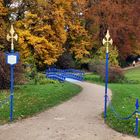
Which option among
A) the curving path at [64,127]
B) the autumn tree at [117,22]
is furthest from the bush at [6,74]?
the autumn tree at [117,22]

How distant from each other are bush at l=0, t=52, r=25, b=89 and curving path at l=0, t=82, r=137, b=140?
5.01m

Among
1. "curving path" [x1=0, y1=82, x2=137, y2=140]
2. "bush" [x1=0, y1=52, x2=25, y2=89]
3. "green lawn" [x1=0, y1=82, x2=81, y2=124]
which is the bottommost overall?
"curving path" [x1=0, y1=82, x2=137, y2=140]

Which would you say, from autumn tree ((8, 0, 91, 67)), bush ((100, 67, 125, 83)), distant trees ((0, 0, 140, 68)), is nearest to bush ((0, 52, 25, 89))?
bush ((100, 67, 125, 83))

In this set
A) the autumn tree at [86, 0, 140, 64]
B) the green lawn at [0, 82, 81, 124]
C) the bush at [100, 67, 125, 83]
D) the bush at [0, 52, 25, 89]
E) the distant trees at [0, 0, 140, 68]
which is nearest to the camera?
the green lawn at [0, 82, 81, 124]

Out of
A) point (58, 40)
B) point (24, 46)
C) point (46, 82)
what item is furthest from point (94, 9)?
point (46, 82)

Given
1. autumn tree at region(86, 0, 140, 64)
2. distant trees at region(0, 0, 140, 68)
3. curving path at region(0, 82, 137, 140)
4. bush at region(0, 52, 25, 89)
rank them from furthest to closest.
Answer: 1. autumn tree at region(86, 0, 140, 64)
2. distant trees at region(0, 0, 140, 68)
3. bush at region(0, 52, 25, 89)
4. curving path at region(0, 82, 137, 140)

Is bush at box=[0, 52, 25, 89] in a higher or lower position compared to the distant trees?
lower

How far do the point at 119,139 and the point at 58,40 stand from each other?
34.0 meters

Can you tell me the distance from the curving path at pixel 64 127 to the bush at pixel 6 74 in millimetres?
5011

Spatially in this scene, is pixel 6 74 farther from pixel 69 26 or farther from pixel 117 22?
pixel 117 22

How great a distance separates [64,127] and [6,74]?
906 cm

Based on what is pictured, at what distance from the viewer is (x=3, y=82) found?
22.5m

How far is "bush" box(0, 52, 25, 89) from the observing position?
2197 cm

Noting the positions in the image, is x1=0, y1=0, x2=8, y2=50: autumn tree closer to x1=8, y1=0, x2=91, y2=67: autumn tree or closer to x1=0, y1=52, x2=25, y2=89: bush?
x1=8, y1=0, x2=91, y2=67: autumn tree
